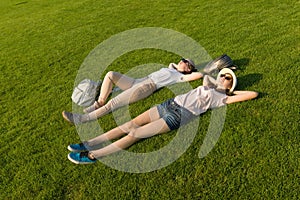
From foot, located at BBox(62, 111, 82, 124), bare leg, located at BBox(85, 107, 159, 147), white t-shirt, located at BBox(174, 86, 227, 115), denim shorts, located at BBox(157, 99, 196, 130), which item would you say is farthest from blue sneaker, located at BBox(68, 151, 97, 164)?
→ white t-shirt, located at BBox(174, 86, 227, 115)

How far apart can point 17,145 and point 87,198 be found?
1.86 m

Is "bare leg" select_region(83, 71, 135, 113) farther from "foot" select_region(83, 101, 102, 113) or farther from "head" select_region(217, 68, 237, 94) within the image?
"head" select_region(217, 68, 237, 94)

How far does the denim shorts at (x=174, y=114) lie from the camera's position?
489cm

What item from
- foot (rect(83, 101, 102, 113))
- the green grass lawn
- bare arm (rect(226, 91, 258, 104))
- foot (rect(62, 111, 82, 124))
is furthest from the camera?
foot (rect(83, 101, 102, 113))

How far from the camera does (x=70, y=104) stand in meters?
6.12

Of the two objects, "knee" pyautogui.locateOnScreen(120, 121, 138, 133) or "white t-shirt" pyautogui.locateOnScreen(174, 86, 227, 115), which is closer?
"knee" pyautogui.locateOnScreen(120, 121, 138, 133)

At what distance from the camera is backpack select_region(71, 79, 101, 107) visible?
19.6 ft

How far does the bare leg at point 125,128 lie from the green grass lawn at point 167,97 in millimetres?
353

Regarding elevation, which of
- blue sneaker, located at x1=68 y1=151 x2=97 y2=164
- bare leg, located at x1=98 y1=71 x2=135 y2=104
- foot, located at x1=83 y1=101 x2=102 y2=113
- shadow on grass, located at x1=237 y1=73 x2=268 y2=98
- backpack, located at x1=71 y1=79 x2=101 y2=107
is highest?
bare leg, located at x1=98 y1=71 x2=135 y2=104

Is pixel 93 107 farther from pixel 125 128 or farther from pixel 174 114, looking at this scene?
pixel 174 114

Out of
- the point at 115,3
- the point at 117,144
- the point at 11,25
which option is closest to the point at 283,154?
the point at 117,144

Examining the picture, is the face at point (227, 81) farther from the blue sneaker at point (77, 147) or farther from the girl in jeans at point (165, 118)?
the blue sneaker at point (77, 147)

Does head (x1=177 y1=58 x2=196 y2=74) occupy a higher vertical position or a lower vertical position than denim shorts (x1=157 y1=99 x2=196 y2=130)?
higher

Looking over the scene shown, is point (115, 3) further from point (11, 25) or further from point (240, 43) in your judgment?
point (240, 43)
